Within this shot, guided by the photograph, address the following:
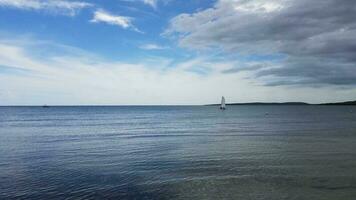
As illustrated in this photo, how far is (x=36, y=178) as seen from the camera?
2323 cm

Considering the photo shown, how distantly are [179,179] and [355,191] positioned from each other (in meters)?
10.3

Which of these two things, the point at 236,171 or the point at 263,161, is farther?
the point at 263,161

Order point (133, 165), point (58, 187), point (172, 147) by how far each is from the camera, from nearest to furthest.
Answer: point (58, 187), point (133, 165), point (172, 147)

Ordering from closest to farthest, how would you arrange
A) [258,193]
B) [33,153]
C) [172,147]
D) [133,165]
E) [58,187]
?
[258,193]
[58,187]
[133,165]
[33,153]
[172,147]

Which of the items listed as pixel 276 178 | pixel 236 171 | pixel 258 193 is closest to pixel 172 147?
pixel 236 171

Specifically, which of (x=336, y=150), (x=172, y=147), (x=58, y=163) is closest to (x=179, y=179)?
(x=58, y=163)

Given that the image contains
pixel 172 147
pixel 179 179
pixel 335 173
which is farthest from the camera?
pixel 172 147

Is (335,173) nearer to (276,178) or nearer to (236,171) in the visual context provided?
(276,178)

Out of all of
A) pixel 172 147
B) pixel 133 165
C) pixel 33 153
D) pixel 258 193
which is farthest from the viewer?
pixel 172 147

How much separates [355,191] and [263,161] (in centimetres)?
1036

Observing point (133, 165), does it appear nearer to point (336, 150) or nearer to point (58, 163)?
point (58, 163)

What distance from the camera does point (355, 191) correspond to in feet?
63.7

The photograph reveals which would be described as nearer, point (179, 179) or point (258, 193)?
point (258, 193)

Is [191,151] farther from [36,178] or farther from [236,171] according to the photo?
[36,178]
